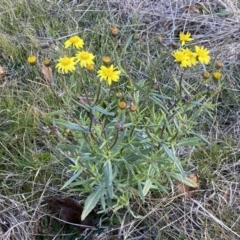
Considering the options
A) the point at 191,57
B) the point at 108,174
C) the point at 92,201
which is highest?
the point at 191,57

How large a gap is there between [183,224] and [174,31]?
948 millimetres

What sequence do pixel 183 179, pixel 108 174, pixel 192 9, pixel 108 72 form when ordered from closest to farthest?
pixel 108 72
pixel 108 174
pixel 183 179
pixel 192 9

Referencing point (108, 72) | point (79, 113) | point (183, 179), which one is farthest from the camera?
point (79, 113)

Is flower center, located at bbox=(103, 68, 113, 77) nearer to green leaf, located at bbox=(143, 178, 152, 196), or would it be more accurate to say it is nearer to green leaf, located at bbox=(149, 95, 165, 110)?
green leaf, located at bbox=(149, 95, 165, 110)

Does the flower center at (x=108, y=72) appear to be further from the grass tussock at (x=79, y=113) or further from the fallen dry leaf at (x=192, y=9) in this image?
the fallen dry leaf at (x=192, y=9)

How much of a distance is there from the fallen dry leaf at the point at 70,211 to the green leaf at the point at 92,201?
12 cm

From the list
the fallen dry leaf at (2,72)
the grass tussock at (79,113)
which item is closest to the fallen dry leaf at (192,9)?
the grass tussock at (79,113)

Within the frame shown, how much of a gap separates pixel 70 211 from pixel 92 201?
0.15 meters

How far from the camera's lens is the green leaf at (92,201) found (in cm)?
141

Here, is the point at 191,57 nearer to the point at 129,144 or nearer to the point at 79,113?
the point at 129,144

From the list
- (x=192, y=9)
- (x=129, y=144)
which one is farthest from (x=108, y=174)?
(x=192, y=9)

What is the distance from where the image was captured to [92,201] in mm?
1422

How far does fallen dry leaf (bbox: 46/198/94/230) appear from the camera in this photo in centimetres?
154

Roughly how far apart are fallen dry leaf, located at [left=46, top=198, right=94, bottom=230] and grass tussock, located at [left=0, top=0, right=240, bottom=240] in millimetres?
24
